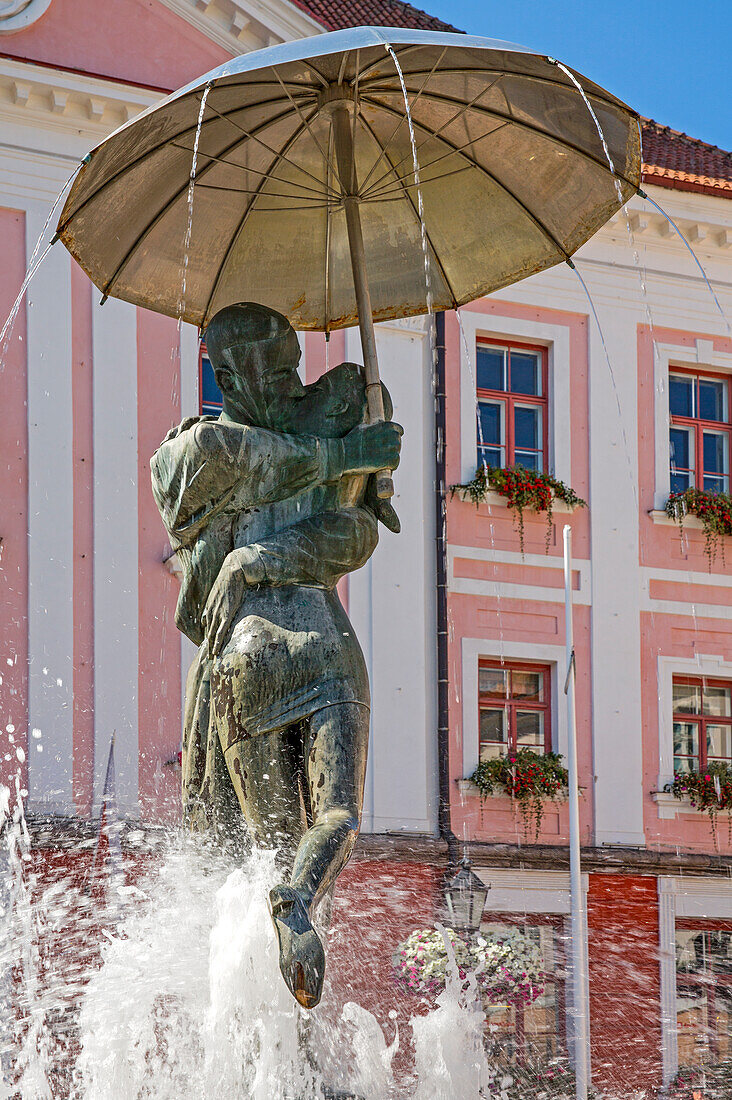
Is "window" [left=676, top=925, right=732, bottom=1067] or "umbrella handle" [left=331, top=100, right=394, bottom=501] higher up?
"umbrella handle" [left=331, top=100, right=394, bottom=501]

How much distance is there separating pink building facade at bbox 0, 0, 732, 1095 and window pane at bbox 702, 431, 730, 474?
0.04 metres

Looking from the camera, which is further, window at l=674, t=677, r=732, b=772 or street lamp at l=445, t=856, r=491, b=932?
window at l=674, t=677, r=732, b=772

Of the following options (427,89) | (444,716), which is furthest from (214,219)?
(444,716)

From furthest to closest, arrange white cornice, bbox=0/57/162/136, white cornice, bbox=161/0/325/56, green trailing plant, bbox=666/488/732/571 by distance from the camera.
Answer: green trailing plant, bbox=666/488/732/571 → white cornice, bbox=161/0/325/56 → white cornice, bbox=0/57/162/136

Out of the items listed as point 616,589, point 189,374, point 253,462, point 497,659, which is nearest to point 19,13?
point 189,374

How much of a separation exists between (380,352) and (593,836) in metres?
5.61

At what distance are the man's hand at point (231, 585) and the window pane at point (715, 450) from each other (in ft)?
56.8

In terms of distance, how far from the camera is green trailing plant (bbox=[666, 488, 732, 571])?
21453mm

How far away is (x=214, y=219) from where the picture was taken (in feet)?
20.4

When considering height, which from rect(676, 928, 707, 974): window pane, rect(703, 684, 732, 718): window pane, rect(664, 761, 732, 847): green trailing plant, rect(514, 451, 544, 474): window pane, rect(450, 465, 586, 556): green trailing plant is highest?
rect(514, 451, 544, 474): window pane

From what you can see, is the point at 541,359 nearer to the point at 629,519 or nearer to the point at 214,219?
the point at 629,519

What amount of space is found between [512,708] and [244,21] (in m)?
7.68

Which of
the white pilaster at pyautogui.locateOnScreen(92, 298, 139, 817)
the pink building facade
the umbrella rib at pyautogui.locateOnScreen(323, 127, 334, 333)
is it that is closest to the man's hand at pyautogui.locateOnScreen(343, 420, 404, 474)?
the umbrella rib at pyautogui.locateOnScreen(323, 127, 334, 333)

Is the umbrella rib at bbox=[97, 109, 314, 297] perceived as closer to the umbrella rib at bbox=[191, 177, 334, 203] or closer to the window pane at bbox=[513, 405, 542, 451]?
the umbrella rib at bbox=[191, 177, 334, 203]
